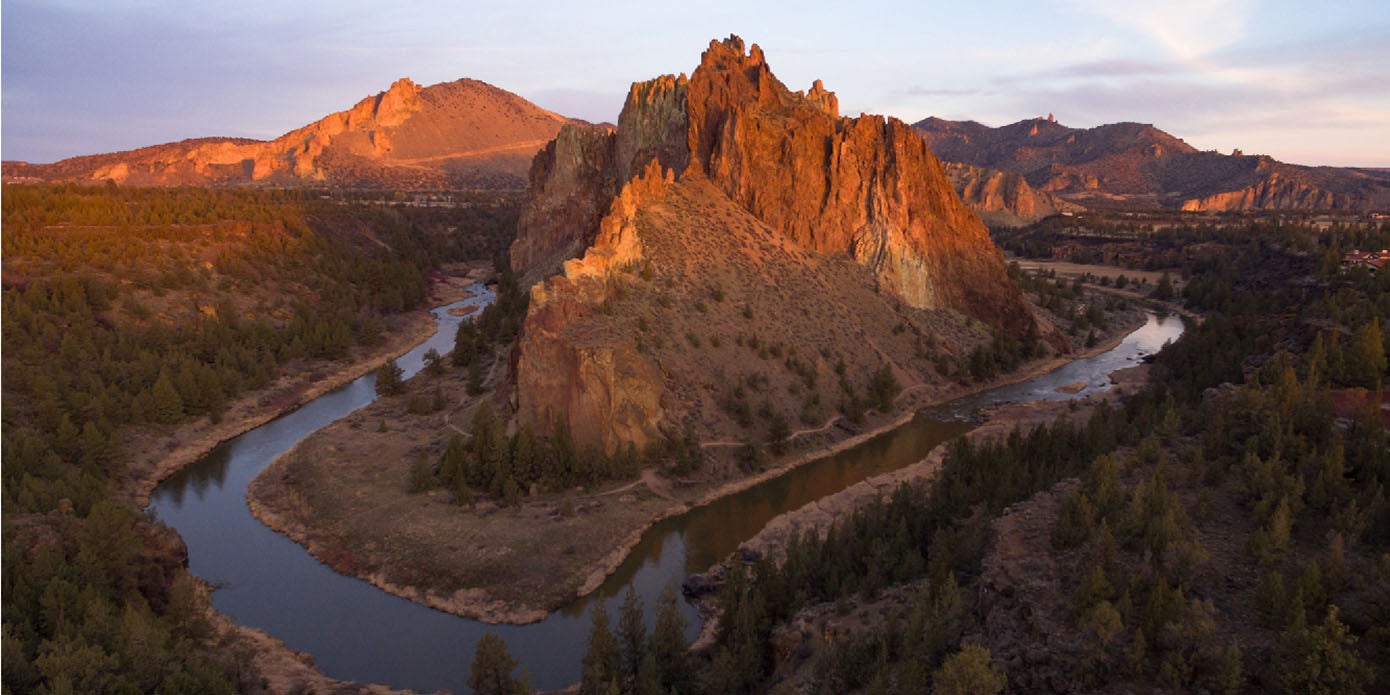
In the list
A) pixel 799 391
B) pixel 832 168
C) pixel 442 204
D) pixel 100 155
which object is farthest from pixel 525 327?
pixel 100 155

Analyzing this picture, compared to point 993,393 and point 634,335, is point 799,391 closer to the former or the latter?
point 634,335

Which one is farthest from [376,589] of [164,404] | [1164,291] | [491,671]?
[1164,291]

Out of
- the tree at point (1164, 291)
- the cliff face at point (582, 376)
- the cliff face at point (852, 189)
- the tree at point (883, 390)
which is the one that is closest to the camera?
the cliff face at point (582, 376)

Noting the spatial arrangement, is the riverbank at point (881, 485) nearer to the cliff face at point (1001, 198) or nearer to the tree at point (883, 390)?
the tree at point (883, 390)

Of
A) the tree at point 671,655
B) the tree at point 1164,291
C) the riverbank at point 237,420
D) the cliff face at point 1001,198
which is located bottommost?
the tree at point 671,655

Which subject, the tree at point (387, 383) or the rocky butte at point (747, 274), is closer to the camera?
the rocky butte at point (747, 274)

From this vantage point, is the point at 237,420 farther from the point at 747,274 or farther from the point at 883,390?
the point at 883,390

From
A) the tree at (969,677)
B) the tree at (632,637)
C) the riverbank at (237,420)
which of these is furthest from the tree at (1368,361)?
the riverbank at (237,420)
